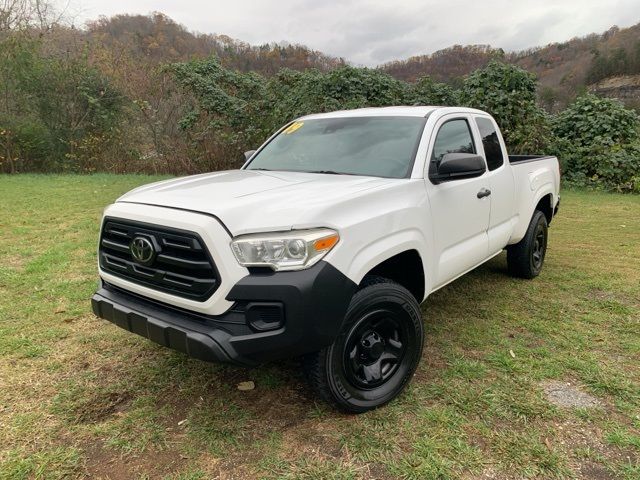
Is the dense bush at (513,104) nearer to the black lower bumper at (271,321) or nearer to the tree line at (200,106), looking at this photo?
the tree line at (200,106)

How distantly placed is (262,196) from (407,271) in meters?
1.11

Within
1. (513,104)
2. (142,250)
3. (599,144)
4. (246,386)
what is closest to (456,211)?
(246,386)

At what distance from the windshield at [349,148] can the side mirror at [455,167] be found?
0.20 metres

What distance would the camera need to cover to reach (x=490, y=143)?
4246 millimetres

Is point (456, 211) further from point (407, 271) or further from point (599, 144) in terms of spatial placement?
point (599, 144)

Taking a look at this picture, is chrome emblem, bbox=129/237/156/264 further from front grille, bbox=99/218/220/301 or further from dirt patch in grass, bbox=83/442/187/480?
dirt patch in grass, bbox=83/442/187/480

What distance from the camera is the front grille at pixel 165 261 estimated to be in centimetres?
227

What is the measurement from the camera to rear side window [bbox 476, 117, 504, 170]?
413 cm

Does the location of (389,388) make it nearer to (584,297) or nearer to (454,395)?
(454,395)

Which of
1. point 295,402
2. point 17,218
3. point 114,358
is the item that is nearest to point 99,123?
point 17,218

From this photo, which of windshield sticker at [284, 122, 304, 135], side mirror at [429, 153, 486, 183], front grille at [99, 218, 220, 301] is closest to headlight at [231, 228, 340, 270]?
A: front grille at [99, 218, 220, 301]

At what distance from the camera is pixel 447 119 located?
12.1ft

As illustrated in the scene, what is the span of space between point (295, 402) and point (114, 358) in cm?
139

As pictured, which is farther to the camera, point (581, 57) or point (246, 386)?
point (581, 57)
